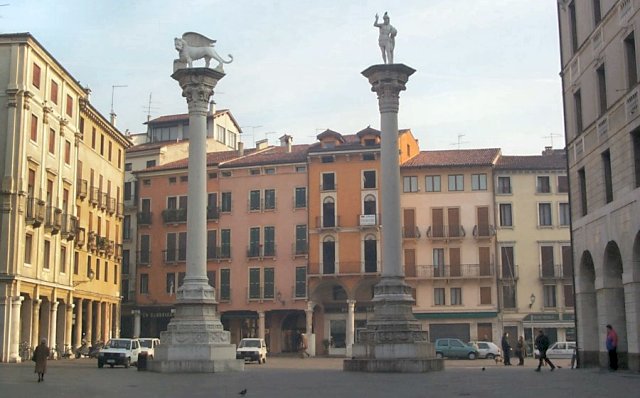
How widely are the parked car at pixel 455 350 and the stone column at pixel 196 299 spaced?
29247 millimetres

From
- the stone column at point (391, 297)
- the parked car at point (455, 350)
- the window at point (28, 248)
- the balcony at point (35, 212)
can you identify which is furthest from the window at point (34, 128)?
the parked car at point (455, 350)

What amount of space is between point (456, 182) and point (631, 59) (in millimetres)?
46114

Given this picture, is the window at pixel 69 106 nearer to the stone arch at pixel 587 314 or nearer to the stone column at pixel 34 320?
the stone column at pixel 34 320

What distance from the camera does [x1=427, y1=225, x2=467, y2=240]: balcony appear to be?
73.4 m

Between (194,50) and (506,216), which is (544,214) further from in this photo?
(194,50)

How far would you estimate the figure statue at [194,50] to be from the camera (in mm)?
36719

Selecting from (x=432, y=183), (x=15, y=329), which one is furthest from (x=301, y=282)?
(x=15, y=329)

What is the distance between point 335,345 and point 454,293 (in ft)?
35.6

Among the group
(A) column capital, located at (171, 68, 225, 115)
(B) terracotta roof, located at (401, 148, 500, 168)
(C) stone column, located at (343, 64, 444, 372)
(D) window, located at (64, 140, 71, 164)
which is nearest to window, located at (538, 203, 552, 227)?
(B) terracotta roof, located at (401, 148, 500, 168)

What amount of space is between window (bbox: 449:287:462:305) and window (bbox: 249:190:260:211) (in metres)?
18.4

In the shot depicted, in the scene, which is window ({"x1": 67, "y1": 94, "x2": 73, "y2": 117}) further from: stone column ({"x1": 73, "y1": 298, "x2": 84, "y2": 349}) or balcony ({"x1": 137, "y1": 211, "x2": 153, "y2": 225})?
balcony ({"x1": 137, "y1": 211, "x2": 153, "y2": 225})

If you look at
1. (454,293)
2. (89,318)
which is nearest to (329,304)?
(454,293)

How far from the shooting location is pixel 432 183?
74.8 meters

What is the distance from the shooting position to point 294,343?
76625 millimetres
